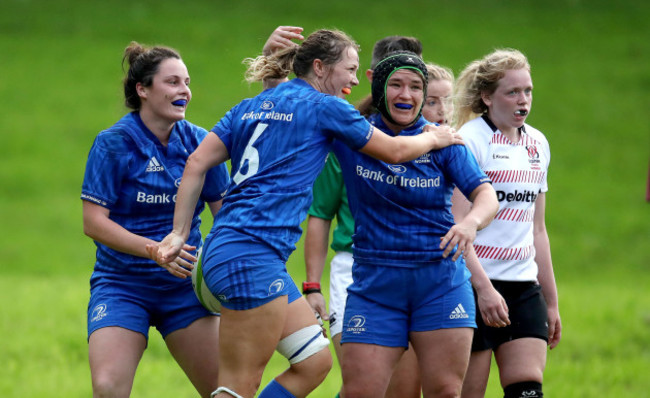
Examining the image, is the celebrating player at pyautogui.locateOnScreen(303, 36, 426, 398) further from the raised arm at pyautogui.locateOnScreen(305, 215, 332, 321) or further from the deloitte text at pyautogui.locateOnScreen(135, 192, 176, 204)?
the deloitte text at pyautogui.locateOnScreen(135, 192, 176, 204)

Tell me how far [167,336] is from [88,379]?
15.2 ft

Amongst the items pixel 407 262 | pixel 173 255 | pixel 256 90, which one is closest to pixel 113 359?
pixel 173 255

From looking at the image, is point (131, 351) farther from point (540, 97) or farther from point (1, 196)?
point (540, 97)

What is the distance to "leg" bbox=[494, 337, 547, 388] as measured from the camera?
18.1 feet

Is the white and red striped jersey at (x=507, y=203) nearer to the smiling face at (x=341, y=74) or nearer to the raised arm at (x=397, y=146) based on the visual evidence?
the raised arm at (x=397, y=146)

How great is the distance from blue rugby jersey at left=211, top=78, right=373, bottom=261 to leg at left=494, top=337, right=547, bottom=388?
1498mm

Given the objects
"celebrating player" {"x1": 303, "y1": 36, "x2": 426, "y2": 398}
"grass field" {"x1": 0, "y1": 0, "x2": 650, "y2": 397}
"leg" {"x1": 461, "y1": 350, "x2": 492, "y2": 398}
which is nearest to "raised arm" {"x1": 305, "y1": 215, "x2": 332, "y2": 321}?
"celebrating player" {"x1": 303, "y1": 36, "x2": 426, "y2": 398}

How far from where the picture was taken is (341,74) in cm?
510

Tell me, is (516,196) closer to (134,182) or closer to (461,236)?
(461,236)

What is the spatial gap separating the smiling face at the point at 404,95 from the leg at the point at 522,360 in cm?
142

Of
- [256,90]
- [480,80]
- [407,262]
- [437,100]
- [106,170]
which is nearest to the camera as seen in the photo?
[407,262]

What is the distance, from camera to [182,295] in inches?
220

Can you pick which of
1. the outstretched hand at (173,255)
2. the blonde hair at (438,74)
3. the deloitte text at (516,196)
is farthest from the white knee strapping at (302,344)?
the blonde hair at (438,74)

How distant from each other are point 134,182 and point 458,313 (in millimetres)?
1879
